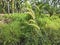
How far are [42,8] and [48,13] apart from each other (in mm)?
519

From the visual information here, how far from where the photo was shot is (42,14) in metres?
7.35

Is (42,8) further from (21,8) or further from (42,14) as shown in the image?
(21,8)

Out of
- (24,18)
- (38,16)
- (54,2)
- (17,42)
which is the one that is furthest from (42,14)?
(54,2)

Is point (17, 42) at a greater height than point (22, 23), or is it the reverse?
point (22, 23)

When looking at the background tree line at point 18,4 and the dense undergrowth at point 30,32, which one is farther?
the background tree line at point 18,4

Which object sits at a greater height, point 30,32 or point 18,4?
point 18,4

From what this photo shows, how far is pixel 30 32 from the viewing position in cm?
648

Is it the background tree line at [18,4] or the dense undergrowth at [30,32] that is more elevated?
the background tree line at [18,4]

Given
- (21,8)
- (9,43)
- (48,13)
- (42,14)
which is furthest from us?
(21,8)

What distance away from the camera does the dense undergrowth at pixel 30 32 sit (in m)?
6.34

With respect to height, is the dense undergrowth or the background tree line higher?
the background tree line

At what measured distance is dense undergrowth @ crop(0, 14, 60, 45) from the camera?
634 cm

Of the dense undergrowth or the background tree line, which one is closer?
the dense undergrowth

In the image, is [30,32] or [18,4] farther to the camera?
[18,4]
